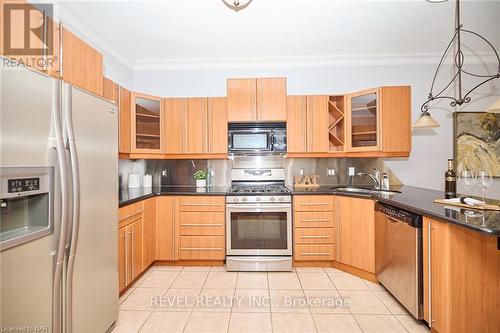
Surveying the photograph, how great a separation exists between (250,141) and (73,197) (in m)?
2.24

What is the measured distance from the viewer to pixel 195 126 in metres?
3.47

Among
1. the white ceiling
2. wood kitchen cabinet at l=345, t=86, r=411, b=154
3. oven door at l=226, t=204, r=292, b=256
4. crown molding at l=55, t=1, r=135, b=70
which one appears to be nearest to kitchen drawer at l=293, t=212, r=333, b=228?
oven door at l=226, t=204, r=292, b=256

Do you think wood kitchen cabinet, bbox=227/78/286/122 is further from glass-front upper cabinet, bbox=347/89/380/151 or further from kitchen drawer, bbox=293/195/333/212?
kitchen drawer, bbox=293/195/333/212

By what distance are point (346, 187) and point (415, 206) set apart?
5.09 feet

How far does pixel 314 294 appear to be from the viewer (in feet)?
8.22

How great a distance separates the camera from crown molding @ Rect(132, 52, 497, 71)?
11.6 ft

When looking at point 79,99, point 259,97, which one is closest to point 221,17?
point 259,97

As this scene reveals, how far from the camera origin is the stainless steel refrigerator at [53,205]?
1170mm

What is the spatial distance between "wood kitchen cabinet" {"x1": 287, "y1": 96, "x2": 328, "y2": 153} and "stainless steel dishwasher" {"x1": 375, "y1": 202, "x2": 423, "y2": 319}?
113 centimetres

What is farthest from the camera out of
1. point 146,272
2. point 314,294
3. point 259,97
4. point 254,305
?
point 259,97

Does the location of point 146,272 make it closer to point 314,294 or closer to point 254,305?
point 254,305

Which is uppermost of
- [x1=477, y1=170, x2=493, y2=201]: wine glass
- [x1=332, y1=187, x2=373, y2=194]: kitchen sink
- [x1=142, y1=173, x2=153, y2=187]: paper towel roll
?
[x1=477, y1=170, x2=493, y2=201]: wine glass

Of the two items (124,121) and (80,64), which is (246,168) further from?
(80,64)

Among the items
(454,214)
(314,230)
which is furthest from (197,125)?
(454,214)
